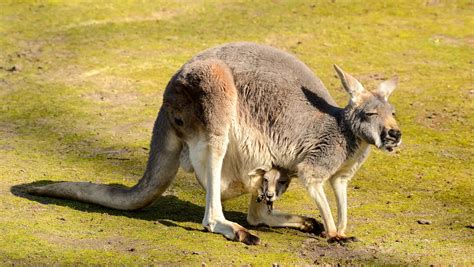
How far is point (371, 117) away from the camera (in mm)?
8312

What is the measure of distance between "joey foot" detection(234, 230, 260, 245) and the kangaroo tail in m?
0.97

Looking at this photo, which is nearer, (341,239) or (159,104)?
(341,239)

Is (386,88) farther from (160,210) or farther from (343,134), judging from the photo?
(160,210)

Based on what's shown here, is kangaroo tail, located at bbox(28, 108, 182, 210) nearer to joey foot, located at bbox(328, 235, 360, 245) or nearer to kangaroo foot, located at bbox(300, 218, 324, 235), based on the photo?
kangaroo foot, located at bbox(300, 218, 324, 235)

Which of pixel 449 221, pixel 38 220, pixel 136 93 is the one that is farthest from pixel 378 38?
pixel 38 220

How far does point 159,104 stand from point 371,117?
5.41m

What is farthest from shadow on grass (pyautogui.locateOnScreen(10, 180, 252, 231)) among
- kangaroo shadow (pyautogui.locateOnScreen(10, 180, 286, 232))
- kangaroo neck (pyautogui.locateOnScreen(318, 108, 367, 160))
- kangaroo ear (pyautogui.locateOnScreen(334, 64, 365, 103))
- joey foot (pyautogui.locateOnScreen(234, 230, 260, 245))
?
kangaroo ear (pyautogui.locateOnScreen(334, 64, 365, 103))

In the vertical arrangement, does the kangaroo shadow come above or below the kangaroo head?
below

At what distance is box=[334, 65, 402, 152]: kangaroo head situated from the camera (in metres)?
8.20

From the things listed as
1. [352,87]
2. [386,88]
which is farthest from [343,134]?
[386,88]

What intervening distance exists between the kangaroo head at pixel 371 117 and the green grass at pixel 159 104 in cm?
→ 96

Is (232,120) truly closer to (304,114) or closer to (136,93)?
(304,114)

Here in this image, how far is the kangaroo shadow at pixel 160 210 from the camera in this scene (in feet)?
28.7

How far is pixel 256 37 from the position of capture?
16.0m
